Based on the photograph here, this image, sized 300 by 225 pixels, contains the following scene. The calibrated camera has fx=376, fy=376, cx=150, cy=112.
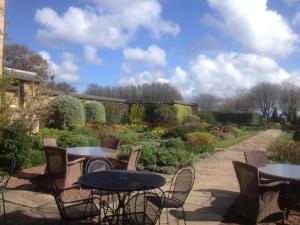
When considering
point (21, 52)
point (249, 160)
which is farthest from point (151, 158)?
point (21, 52)

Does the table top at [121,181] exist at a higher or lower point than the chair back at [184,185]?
higher

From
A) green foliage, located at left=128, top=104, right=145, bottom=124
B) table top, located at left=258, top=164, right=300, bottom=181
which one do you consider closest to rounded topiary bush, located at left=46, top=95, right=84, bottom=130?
green foliage, located at left=128, top=104, right=145, bottom=124

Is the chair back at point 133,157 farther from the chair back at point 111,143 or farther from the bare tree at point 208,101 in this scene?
the bare tree at point 208,101

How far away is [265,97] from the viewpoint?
6644 centimetres

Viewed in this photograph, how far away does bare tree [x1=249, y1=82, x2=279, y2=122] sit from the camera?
2598 inches

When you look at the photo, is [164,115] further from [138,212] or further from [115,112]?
[138,212]

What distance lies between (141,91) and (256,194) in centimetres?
6245

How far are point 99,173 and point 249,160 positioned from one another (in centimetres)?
357

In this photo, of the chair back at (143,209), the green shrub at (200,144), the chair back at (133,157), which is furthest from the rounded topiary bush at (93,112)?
the chair back at (143,209)

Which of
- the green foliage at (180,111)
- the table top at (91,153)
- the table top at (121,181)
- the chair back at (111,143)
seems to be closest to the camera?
the table top at (121,181)

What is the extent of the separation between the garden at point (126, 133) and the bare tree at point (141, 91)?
30.3 meters

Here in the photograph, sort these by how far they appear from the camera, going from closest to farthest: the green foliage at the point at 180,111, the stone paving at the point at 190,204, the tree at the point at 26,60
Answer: the stone paving at the point at 190,204
the green foliage at the point at 180,111
the tree at the point at 26,60

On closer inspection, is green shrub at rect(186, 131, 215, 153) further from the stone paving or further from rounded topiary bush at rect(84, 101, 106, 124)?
rounded topiary bush at rect(84, 101, 106, 124)

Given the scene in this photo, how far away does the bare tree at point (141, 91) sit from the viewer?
66.2m
